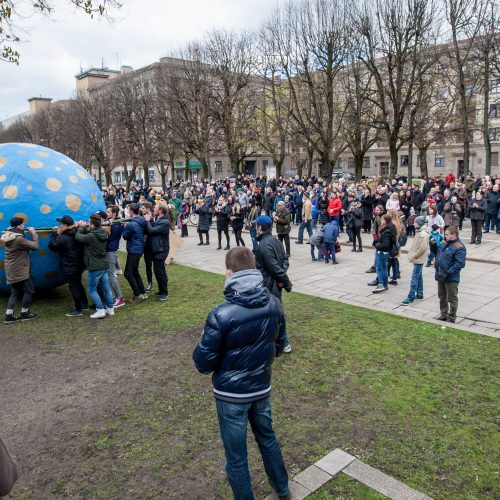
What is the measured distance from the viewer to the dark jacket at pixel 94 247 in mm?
7894

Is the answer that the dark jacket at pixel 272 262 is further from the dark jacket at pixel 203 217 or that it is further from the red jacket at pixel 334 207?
the dark jacket at pixel 203 217

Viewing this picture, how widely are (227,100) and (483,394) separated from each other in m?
33.8

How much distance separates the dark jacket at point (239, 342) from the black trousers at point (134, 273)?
20.3ft

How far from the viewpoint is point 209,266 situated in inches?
512

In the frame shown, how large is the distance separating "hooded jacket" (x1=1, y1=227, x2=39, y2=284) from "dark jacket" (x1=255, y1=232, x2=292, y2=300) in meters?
4.18

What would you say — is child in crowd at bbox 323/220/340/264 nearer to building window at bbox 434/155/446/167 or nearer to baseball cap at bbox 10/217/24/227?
baseball cap at bbox 10/217/24/227

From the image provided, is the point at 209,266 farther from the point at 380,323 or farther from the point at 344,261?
the point at 380,323

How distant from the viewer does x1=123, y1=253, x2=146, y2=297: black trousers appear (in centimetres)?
912

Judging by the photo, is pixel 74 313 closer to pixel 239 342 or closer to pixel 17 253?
pixel 17 253

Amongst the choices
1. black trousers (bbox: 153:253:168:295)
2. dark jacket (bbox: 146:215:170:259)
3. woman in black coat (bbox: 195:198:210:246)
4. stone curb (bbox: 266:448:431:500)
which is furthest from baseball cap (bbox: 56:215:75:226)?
woman in black coat (bbox: 195:198:210:246)

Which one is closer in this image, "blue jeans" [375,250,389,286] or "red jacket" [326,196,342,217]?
"blue jeans" [375,250,389,286]

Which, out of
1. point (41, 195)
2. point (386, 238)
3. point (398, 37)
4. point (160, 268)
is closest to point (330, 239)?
point (386, 238)

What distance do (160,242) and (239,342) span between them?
638 cm

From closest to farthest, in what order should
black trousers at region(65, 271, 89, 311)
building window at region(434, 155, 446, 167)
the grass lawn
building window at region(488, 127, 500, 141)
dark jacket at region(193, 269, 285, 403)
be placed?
dark jacket at region(193, 269, 285, 403) < the grass lawn < black trousers at region(65, 271, 89, 311) < building window at region(488, 127, 500, 141) < building window at region(434, 155, 446, 167)
